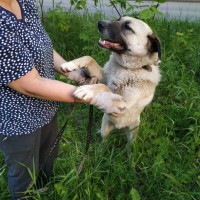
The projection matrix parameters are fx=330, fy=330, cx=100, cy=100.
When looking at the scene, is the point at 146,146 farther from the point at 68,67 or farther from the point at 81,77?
the point at 68,67

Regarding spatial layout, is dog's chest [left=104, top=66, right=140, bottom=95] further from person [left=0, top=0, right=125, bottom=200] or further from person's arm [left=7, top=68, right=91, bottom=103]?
person's arm [left=7, top=68, right=91, bottom=103]

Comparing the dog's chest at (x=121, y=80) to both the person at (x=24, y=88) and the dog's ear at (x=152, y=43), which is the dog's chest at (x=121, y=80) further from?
the person at (x=24, y=88)

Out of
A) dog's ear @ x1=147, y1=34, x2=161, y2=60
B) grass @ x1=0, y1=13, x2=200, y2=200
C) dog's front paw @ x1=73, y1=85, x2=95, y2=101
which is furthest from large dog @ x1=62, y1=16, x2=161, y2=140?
dog's front paw @ x1=73, y1=85, x2=95, y2=101

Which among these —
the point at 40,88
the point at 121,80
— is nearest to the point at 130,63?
the point at 121,80

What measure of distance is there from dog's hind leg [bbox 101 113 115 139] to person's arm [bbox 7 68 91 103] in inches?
42.6

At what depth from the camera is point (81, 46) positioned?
435 cm

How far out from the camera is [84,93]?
5.92 ft

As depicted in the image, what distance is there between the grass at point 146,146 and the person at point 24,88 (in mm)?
312

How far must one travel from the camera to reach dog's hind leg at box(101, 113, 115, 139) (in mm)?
2855

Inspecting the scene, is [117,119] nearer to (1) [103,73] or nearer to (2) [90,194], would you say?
(1) [103,73]

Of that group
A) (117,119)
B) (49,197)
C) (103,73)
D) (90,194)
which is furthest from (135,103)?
(49,197)

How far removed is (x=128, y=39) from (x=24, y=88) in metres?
1.16

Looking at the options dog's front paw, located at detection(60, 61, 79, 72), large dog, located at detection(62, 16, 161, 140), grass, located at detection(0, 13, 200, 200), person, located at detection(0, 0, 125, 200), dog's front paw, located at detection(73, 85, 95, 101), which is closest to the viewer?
person, located at detection(0, 0, 125, 200)

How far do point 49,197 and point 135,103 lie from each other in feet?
3.03
